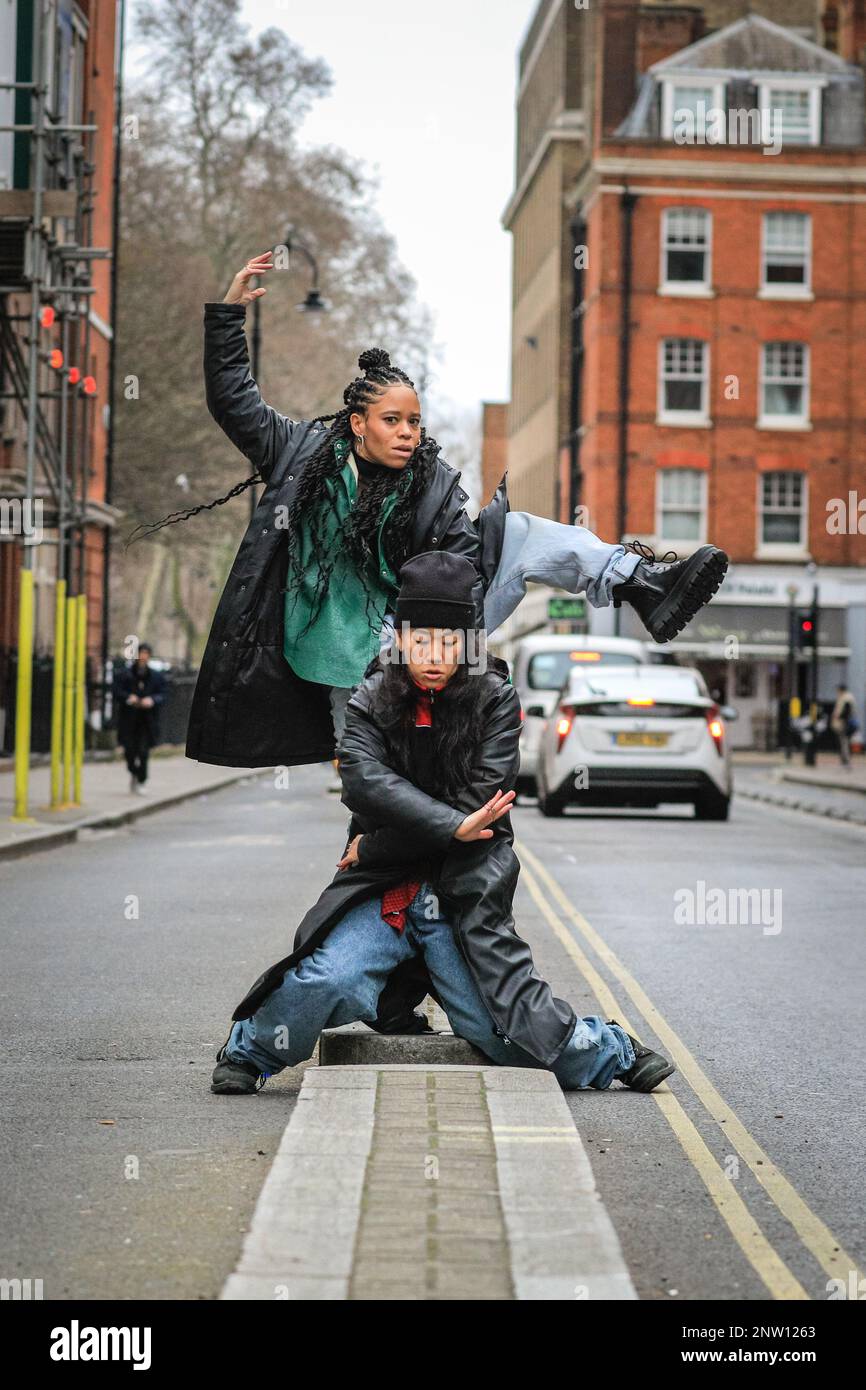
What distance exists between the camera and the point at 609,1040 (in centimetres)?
653

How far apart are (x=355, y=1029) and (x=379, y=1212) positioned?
6.27 ft

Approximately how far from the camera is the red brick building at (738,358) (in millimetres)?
52875

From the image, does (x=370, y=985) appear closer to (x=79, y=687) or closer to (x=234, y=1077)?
(x=234, y=1077)

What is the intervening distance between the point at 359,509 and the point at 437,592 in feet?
1.52

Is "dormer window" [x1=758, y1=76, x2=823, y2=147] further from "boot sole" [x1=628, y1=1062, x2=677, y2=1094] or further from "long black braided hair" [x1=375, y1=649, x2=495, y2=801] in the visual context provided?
"long black braided hair" [x1=375, y1=649, x2=495, y2=801]

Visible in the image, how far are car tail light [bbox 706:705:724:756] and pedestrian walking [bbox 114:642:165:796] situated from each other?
7.02 m

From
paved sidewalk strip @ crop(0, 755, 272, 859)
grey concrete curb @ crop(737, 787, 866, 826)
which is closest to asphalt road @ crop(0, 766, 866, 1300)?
paved sidewalk strip @ crop(0, 755, 272, 859)

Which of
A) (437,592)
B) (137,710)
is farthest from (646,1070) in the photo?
(137,710)

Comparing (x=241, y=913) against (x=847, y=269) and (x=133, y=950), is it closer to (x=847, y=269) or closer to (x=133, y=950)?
(x=133, y=950)

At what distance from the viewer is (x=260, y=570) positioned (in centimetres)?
632

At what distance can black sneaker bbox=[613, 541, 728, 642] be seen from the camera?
5934 millimetres

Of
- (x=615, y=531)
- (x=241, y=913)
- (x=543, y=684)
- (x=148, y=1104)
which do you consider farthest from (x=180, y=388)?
(x=148, y=1104)

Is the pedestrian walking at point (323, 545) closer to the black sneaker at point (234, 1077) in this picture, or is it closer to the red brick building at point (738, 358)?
the black sneaker at point (234, 1077)

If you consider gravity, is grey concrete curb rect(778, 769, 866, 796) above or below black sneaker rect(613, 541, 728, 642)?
below
